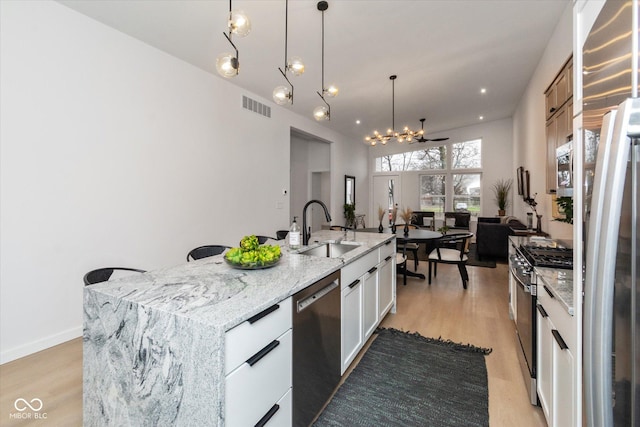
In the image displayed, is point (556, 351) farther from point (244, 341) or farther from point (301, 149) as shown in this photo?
point (301, 149)

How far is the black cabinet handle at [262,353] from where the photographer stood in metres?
1.11

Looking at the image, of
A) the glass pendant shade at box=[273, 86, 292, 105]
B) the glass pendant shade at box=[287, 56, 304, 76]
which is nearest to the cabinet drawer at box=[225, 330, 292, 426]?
the glass pendant shade at box=[273, 86, 292, 105]

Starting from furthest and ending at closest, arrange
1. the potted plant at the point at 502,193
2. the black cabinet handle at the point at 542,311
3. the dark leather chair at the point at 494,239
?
the potted plant at the point at 502,193 < the dark leather chair at the point at 494,239 < the black cabinet handle at the point at 542,311

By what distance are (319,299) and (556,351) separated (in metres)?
1.17

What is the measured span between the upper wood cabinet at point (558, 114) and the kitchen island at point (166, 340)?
3102mm

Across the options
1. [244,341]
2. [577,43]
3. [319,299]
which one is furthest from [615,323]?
[319,299]

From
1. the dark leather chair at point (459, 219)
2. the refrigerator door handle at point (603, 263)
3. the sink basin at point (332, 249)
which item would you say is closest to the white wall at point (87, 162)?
the sink basin at point (332, 249)

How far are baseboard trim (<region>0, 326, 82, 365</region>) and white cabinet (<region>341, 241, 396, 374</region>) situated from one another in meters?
2.75

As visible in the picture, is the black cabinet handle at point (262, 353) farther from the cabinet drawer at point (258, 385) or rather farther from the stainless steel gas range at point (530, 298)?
the stainless steel gas range at point (530, 298)

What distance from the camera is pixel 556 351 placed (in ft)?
4.47

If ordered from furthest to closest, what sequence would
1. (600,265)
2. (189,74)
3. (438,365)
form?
(189,74) < (438,365) < (600,265)

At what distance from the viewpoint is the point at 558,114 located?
3248mm

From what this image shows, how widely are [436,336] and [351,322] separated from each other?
1.22 metres

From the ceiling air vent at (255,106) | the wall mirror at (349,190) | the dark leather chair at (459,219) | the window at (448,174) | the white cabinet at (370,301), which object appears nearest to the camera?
the white cabinet at (370,301)
